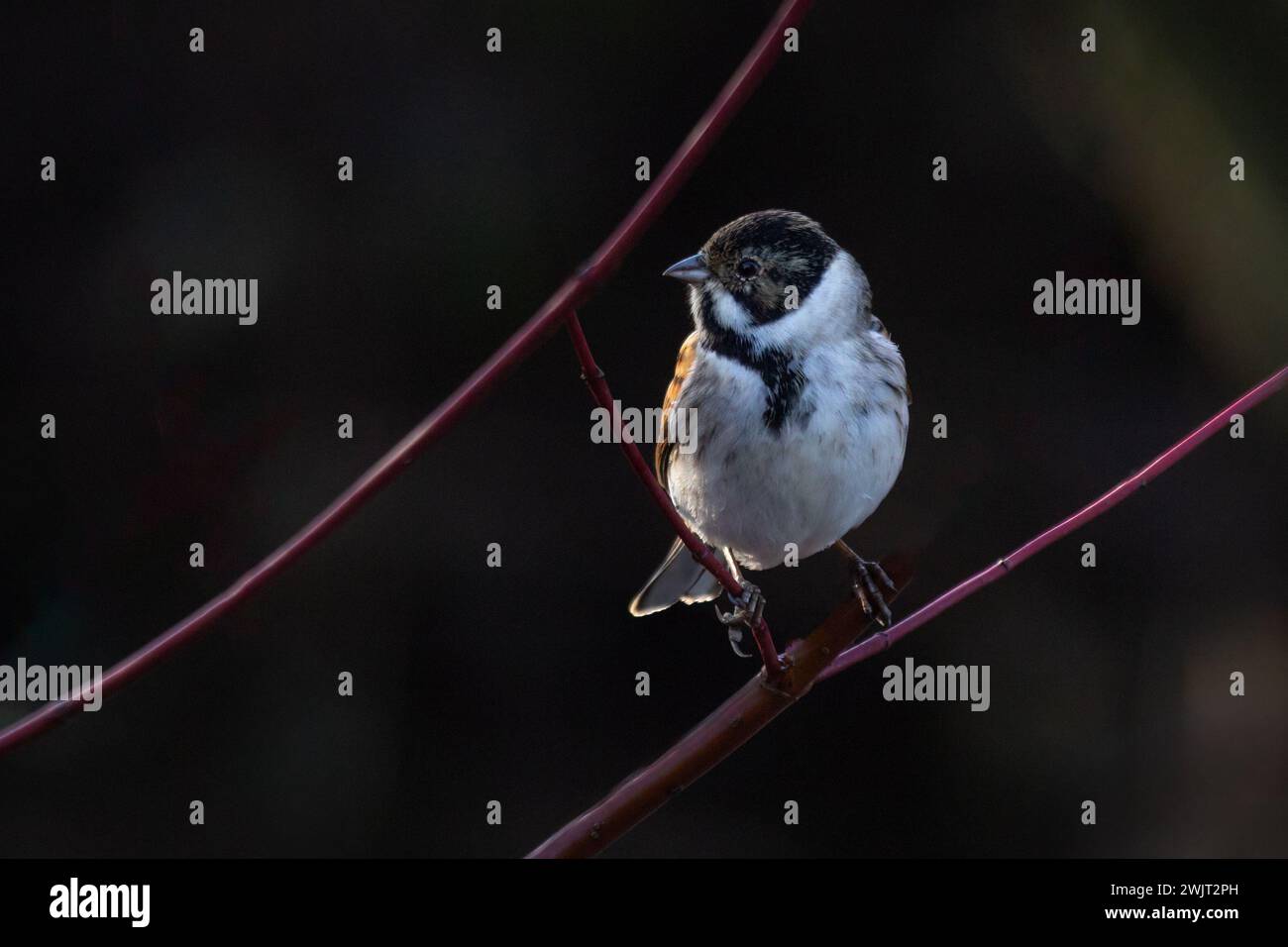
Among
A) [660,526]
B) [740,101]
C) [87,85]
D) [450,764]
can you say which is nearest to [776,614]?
[660,526]

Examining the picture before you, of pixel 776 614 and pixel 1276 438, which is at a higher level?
pixel 1276 438

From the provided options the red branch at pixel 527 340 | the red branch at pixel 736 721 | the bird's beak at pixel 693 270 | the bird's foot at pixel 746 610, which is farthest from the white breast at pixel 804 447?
the red branch at pixel 527 340

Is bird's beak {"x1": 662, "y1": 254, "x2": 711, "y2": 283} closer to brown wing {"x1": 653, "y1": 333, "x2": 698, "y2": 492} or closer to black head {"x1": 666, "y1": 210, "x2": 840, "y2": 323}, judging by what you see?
black head {"x1": 666, "y1": 210, "x2": 840, "y2": 323}

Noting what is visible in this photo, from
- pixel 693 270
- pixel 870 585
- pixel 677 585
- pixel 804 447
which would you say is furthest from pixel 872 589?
pixel 677 585

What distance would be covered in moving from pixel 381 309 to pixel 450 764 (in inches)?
38.5

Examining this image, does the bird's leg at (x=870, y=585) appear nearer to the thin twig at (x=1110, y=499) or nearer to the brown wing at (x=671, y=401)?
the thin twig at (x=1110, y=499)

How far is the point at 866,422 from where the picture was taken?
1786 millimetres

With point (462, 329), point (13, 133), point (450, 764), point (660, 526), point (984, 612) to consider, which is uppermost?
point (13, 133)

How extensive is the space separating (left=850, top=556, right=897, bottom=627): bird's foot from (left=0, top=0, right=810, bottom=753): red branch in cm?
46

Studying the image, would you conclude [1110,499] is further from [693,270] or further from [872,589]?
[693,270]

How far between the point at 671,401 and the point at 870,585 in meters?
0.78

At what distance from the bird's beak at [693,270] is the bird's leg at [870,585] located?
383 mm

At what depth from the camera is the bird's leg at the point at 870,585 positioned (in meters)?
1.05

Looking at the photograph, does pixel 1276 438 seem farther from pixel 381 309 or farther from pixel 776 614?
pixel 381 309
